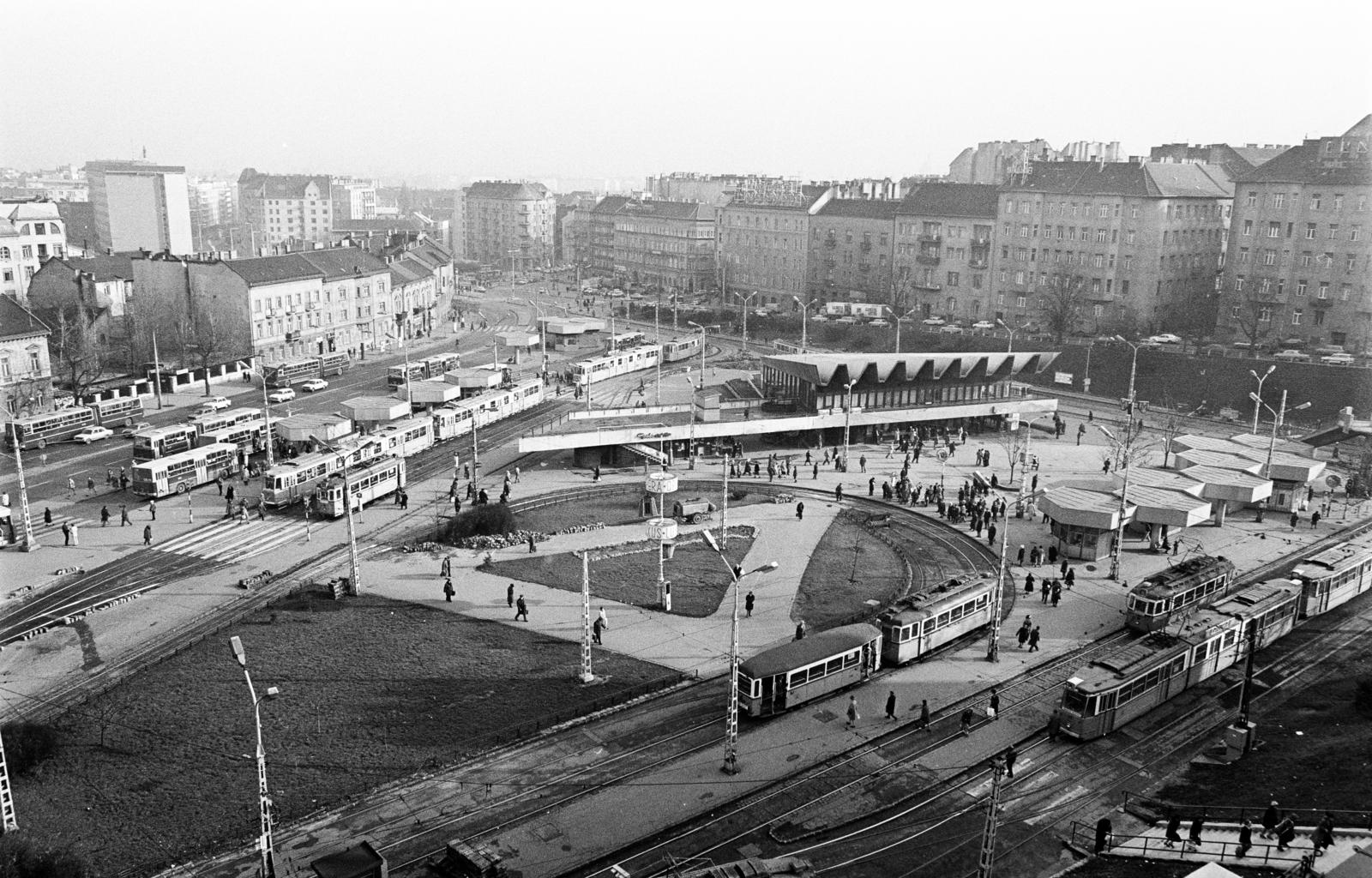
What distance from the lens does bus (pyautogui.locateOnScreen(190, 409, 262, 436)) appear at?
2515 inches

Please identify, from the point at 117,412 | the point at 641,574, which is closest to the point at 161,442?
the point at 117,412

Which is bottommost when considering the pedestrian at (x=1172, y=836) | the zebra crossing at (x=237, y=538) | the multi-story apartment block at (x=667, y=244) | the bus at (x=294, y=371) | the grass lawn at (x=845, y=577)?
the grass lawn at (x=845, y=577)

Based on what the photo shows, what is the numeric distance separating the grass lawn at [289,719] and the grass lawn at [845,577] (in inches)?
337

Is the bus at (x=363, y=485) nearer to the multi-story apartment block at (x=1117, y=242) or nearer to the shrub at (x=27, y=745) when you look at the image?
the shrub at (x=27, y=745)

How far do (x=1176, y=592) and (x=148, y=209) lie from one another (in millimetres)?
144964

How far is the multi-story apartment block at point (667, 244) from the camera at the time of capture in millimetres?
148250

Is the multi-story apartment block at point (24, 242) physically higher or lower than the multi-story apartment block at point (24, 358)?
higher

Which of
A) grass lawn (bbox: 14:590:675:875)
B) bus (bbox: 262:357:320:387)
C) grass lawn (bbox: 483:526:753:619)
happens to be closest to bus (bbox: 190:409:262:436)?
bus (bbox: 262:357:320:387)

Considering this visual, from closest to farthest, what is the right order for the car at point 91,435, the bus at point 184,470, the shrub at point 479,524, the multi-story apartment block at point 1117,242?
the shrub at point 479,524, the bus at point 184,470, the car at point 91,435, the multi-story apartment block at point 1117,242

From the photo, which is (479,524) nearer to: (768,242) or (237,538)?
(237,538)

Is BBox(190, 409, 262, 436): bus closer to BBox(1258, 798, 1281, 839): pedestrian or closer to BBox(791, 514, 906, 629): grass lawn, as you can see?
BBox(791, 514, 906, 629): grass lawn

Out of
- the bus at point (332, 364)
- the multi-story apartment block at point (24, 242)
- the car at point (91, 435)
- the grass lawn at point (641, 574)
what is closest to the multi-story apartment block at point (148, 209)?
the multi-story apartment block at point (24, 242)

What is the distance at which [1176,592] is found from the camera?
3994 centimetres

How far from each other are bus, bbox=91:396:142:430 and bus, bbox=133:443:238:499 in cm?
1638
